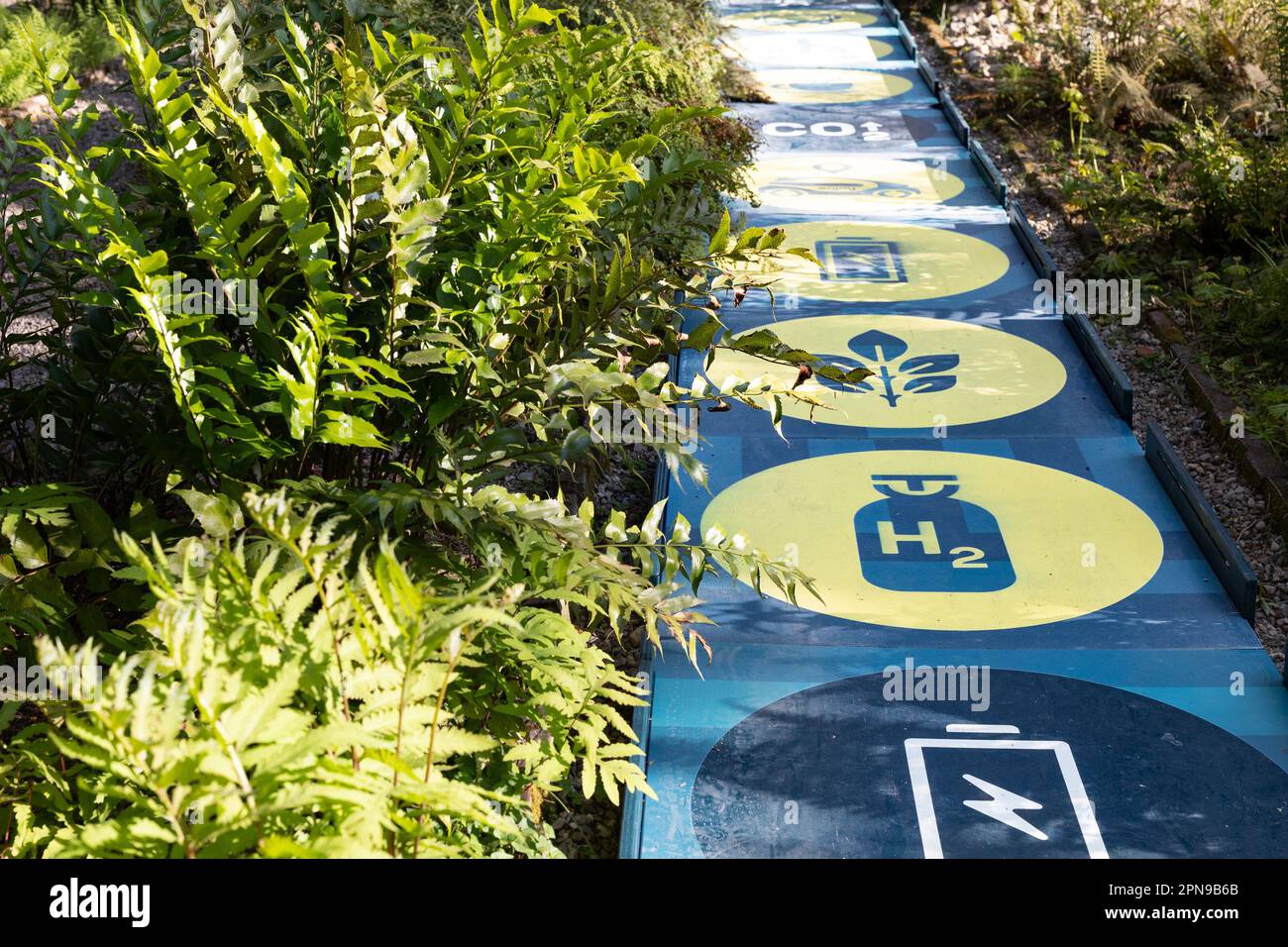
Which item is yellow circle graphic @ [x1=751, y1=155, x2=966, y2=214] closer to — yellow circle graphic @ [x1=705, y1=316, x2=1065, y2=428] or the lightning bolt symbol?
yellow circle graphic @ [x1=705, y1=316, x2=1065, y2=428]

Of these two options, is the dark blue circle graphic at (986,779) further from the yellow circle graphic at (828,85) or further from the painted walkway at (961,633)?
the yellow circle graphic at (828,85)

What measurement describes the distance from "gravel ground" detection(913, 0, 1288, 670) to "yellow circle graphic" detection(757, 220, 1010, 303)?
0.69m

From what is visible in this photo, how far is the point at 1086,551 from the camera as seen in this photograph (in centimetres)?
514

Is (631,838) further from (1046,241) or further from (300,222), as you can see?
(1046,241)

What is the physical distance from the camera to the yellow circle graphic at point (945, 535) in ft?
15.8

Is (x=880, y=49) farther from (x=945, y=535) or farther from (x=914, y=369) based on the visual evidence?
(x=945, y=535)

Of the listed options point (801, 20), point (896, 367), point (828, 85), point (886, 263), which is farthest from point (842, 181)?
point (801, 20)

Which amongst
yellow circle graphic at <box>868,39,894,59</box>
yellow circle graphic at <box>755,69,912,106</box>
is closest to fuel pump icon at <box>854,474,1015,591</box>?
yellow circle graphic at <box>755,69,912,106</box>

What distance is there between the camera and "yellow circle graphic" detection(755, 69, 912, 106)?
1309 cm

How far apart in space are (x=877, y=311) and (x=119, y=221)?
5.80m

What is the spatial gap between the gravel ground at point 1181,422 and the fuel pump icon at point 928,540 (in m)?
1.08

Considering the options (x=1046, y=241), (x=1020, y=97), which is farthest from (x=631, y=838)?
(x=1020, y=97)

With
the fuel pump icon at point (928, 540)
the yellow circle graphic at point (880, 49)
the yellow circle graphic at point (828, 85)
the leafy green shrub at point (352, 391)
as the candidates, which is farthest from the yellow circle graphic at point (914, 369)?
the yellow circle graphic at point (880, 49)
